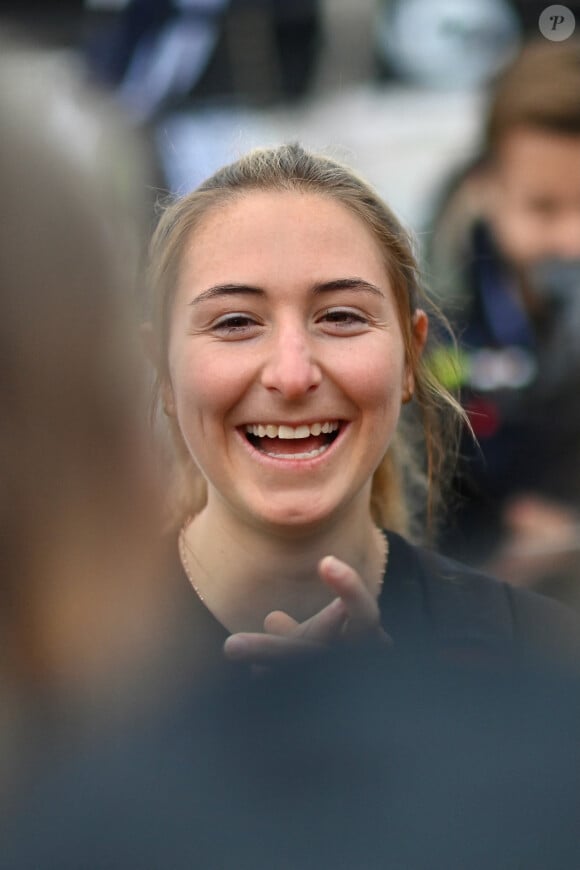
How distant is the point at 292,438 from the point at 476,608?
1.00 feet

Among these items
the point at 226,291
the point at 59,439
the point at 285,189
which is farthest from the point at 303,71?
the point at 59,439

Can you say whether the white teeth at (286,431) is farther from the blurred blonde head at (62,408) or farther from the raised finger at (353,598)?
the blurred blonde head at (62,408)

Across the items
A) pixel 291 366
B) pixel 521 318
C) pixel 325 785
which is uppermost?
pixel 521 318

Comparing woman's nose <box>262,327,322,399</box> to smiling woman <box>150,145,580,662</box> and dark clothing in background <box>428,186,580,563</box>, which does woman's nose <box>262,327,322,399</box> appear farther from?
dark clothing in background <box>428,186,580,563</box>

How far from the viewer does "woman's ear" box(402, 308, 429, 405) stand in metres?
1.12

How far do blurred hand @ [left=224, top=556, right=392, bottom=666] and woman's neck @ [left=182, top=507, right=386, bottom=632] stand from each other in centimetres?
5

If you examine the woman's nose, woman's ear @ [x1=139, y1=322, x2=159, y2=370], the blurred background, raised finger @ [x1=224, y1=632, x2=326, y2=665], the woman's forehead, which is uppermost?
the blurred background

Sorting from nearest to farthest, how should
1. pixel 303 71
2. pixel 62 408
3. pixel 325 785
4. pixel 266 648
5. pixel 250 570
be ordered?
pixel 62 408, pixel 325 785, pixel 266 648, pixel 250 570, pixel 303 71

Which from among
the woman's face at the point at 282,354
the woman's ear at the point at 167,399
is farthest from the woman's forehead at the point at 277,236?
the woman's ear at the point at 167,399

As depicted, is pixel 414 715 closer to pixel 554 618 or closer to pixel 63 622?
pixel 63 622

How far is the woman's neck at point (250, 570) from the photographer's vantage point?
3.66ft

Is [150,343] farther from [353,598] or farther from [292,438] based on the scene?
[353,598]

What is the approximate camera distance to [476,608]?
45.8 inches

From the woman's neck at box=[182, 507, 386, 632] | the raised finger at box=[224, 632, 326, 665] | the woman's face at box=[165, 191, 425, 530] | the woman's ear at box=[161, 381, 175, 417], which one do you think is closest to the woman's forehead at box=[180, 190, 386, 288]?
the woman's face at box=[165, 191, 425, 530]
